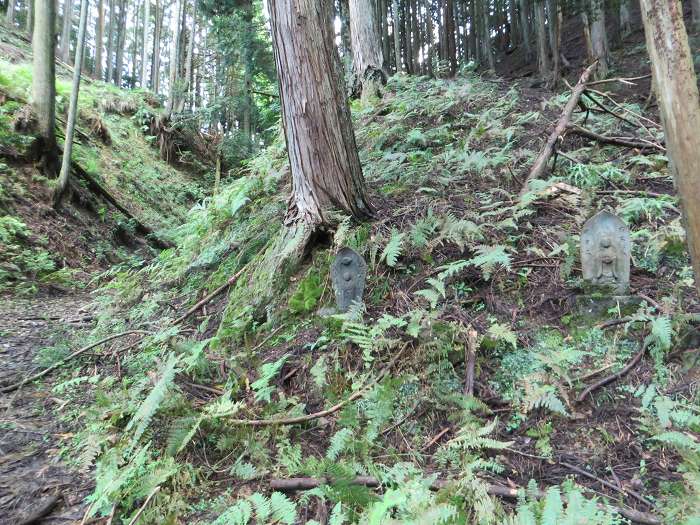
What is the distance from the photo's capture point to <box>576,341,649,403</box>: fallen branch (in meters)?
2.73

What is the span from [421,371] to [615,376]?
4.07 feet

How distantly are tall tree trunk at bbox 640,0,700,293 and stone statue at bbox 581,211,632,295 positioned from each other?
85cm

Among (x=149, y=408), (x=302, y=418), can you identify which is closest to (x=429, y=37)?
(x=302, y=418)

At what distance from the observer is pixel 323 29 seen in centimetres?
434

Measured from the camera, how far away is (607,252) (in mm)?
3178

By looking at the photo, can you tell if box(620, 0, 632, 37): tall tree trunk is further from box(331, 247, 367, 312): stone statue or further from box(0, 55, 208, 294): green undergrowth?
box(331, 247, 367, 312): stone statue

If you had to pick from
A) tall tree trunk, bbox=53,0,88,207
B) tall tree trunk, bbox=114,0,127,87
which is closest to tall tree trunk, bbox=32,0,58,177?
tall tree trunk, bbox=53,0,88,207

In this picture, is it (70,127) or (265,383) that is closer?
(265,383)

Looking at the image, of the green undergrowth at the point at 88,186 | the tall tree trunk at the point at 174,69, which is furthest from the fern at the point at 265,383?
the tall tree trunk at the point at 174,69

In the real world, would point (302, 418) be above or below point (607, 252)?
below

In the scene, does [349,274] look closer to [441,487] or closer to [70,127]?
[441,487]

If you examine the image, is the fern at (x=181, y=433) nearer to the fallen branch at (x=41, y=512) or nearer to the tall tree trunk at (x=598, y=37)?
the fallen branch at (x=41, y=512)

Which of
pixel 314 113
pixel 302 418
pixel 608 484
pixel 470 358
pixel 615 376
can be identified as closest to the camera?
pixel 608 484

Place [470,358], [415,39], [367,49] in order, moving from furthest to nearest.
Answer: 1. [415,39]
2. [367,49]
3. [470,358]
